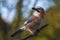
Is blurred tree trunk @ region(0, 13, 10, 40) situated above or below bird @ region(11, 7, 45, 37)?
above

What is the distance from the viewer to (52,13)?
10.8m

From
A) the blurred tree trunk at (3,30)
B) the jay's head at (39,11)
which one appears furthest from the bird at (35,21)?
the blurred tree trunk at (3,30)

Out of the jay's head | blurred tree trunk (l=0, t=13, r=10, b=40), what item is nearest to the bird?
the jay's head

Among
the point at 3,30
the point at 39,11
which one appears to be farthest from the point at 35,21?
the point at 3,30

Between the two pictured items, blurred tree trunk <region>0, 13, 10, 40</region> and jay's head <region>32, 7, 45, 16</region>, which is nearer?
jay's head <region>32, 7, 45, 16</region>

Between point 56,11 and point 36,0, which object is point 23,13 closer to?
point 36,0

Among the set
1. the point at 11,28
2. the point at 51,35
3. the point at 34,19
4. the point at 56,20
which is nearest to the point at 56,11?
the point at 56,20

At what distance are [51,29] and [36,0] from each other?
3.63 metres

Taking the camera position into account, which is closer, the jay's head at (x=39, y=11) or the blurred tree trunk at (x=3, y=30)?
the jay's head at (x=39, y=11)

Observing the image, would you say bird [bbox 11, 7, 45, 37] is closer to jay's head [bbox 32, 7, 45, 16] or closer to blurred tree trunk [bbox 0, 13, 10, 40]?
jay's head [bbox 32, 7, 45, 16]

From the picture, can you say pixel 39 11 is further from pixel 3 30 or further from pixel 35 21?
pixel 3 30

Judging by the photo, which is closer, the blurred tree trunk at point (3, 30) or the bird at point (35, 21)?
the bird at point (35, 21)

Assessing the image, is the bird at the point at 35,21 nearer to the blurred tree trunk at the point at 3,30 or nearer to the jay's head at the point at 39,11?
the jay's head at the point at 39,11

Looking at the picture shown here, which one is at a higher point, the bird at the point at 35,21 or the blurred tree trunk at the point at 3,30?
the blurred tree trunk at the point at 3,30
